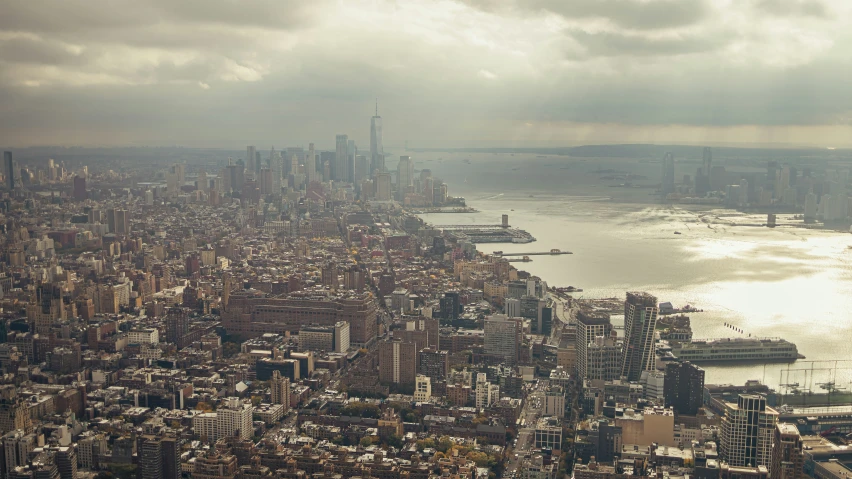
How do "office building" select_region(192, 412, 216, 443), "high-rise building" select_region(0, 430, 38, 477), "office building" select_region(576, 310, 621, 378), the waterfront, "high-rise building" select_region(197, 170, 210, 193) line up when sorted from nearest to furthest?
"high-rise building" select_region(0, 430, 38, 477) → "office building" select_region(192, 412, 216, 443) → "office building" select_region(576, 310, 621, 378) → the waterfront → "high-rise building" select_region(197, 170, 210, 193)

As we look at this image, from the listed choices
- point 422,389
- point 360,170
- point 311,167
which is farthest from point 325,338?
point 360,170

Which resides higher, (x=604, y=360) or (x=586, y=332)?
(x=586, y=332)

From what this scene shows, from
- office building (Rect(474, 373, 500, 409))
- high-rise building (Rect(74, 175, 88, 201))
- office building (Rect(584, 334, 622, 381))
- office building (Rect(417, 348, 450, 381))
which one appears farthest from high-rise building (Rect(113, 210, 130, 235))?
office building (Rect(584, 334, 622, 381))

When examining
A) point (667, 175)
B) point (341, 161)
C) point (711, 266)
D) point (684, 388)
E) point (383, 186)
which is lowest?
point (684, 388)

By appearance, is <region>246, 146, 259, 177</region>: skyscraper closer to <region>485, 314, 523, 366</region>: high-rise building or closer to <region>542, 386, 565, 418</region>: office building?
<region>485, 314, 523, 366</region>: high-rise building

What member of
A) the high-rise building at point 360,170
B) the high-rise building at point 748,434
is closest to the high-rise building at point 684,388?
the high-rise building at point 748,434

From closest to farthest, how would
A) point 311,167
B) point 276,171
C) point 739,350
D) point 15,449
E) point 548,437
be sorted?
point 15,449
point 548,437
point 739,350
point 276,171
point 311,167

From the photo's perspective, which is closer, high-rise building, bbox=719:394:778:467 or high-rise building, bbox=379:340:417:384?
high-rise building, bbox=719:394:778:467

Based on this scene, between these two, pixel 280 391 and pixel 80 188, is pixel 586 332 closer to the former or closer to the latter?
pixel 280 391
